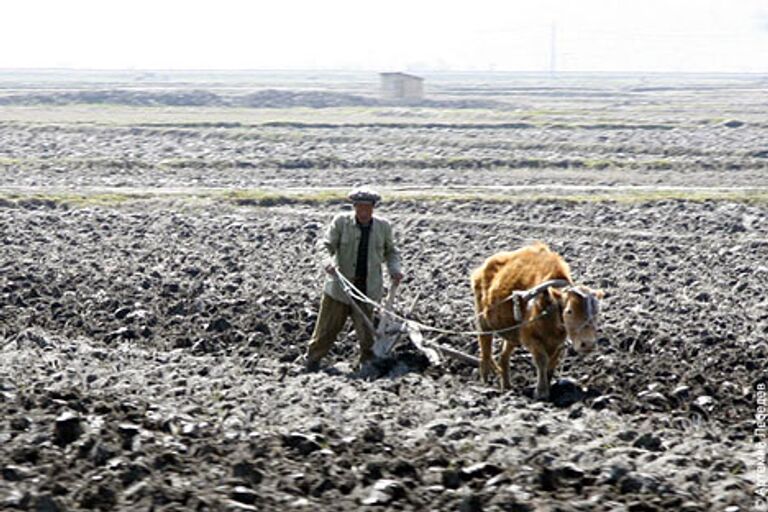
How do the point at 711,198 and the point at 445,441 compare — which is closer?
the point at 445,441

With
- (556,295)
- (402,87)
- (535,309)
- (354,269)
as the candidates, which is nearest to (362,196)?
(354,269)

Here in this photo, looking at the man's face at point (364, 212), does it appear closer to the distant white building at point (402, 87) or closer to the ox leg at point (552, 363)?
the ox leg at point (552, 363)

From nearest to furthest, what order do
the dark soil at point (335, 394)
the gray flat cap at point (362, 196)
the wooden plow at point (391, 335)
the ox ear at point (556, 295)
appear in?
1. the dark soil at point (335, 394)
2. the ox ear at point (556, 295)
3. the gray flat cap at point (362, 196)
4. the wooden plow at point (391, 335)

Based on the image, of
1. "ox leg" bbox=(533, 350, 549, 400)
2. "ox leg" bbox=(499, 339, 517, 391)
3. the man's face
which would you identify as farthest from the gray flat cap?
"ox leg" bbox=(533, 350, 549, 400)

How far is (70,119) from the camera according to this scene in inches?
2279

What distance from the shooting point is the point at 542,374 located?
12102 millimetres

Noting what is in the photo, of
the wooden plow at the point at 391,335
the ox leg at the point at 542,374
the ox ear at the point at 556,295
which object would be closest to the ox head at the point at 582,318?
the ox ear at the point at 556,295

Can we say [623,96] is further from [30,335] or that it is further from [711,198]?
[30,335]

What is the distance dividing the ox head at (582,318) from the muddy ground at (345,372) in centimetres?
47

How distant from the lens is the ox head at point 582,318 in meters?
11.7

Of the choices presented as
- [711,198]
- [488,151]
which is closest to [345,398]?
[711,198]

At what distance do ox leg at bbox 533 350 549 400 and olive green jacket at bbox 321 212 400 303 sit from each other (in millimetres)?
1703

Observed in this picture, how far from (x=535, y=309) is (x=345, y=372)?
76.6 inches

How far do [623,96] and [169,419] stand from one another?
8334 cm
